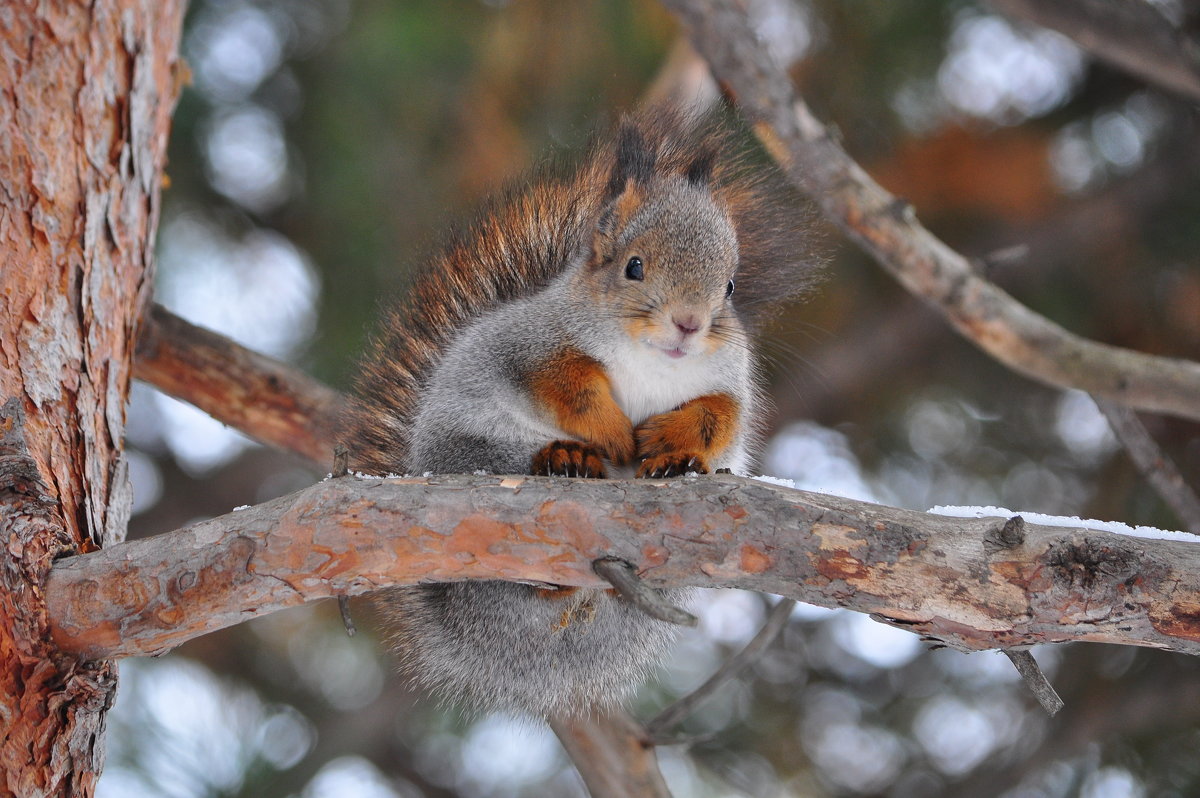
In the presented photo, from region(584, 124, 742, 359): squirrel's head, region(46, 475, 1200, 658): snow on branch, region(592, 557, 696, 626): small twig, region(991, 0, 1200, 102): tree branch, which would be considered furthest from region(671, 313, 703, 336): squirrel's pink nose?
region(991, 0, 1200, 102): tree branch

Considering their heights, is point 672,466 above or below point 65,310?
below

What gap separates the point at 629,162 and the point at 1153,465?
113cm

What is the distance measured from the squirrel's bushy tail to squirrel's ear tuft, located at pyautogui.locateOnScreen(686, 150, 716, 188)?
0.04 ft

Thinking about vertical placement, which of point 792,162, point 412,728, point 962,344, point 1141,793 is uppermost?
point 792,162

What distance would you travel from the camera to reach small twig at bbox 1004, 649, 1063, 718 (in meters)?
1.24

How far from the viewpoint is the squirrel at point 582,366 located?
1676 millimetres

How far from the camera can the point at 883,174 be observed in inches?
120

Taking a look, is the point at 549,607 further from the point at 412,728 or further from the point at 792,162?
the point at 412,728

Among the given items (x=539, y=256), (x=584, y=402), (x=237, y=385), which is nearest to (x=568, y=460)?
(x=584, y=402)

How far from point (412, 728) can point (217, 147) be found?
1805mm

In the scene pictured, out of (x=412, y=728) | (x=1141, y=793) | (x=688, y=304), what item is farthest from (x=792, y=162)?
(x=412, y=728)

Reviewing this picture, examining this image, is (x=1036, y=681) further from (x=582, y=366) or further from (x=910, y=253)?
(x=910, y=253)

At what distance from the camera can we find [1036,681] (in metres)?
1.26

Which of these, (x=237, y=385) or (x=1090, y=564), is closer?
(x=1090, y=564)
